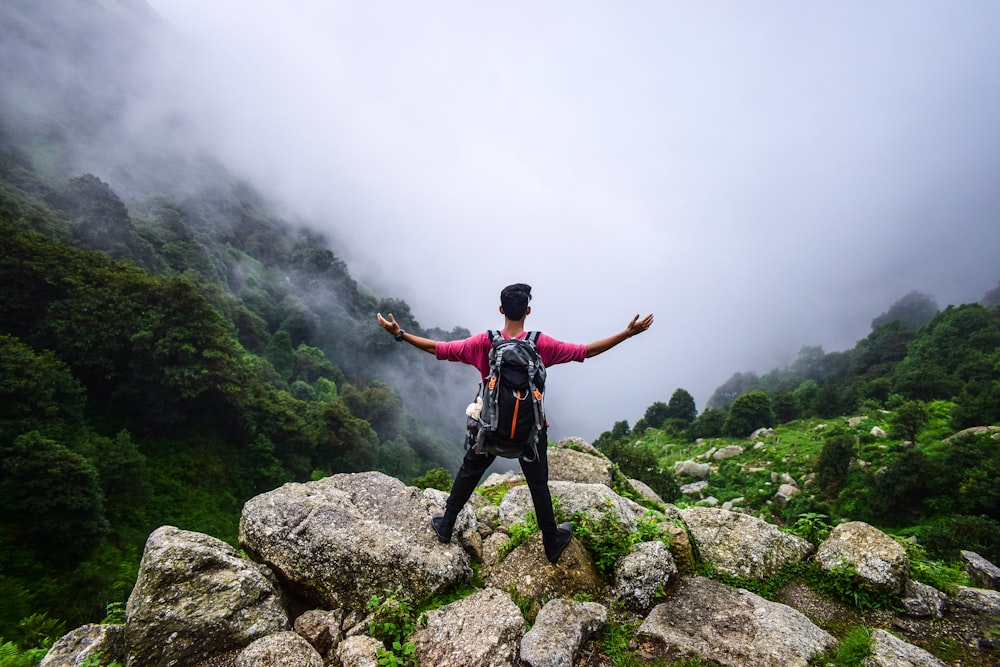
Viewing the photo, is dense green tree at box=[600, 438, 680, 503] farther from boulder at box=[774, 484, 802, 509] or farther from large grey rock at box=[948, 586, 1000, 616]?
large grey rock at box=[948, 586, 1000, 616]

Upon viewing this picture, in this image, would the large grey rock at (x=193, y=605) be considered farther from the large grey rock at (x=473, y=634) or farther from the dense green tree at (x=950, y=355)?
the dense green tree at (x=950, y=355)

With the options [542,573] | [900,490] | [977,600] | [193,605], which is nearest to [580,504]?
[542,573]

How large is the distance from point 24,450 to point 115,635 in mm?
27278

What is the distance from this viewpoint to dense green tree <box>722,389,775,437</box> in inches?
2237

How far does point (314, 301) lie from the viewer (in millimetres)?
92312

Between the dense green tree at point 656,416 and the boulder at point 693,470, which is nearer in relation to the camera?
the boulder at point 693,470

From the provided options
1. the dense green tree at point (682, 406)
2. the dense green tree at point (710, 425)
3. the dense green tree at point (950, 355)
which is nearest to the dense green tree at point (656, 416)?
the dense green tree at point (682, 406)

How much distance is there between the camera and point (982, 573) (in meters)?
5.92

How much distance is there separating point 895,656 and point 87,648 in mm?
8159

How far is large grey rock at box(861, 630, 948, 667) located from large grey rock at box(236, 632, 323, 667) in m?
5.54

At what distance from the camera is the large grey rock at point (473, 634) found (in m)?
4.06

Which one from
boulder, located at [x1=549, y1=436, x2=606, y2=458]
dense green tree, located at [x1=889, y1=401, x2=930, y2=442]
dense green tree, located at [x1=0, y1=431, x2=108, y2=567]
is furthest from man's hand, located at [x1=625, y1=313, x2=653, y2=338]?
dense green tree, located at [x1=889, y1=401, x2=930, y2=442]

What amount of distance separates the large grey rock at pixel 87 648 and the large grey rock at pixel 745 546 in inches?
294

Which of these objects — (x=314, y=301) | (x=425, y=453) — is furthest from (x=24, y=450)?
(x=314, y=301)
